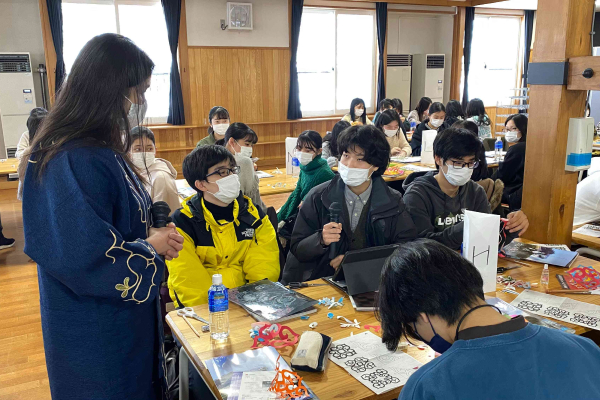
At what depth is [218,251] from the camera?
2301mm

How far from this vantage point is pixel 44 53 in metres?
7.66

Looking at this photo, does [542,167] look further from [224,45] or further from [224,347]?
[224,45]

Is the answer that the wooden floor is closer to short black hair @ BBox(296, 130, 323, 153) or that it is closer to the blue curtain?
short black hair @ BBox(296, 130, 323, 153)

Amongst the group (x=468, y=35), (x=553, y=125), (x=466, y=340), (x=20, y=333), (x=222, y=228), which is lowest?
(x=20, y=333)

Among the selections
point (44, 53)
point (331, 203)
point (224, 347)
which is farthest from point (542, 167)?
point (44, 53)

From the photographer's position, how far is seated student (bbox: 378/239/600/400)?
95cm

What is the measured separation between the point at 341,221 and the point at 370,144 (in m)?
0.42

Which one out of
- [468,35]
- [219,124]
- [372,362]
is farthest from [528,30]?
[372,362]

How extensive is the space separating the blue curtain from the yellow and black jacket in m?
8.57

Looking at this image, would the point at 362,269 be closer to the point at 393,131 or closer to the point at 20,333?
the point at 20,333

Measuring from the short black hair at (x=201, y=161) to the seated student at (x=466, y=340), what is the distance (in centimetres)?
142

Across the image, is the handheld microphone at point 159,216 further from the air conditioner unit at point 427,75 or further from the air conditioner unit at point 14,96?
the air conditioner unit at point 427,75

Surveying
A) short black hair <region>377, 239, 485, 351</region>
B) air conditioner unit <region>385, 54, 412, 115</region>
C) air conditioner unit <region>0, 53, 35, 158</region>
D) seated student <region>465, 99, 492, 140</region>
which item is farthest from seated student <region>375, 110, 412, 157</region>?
air conditioner unit <region>0, 53, 35, 158</region>

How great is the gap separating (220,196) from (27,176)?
110 centimetres
